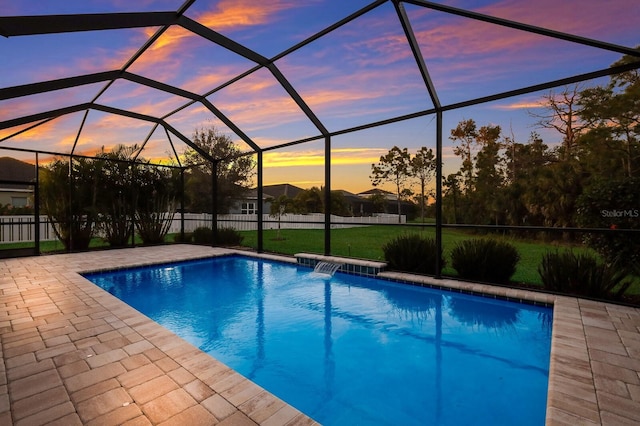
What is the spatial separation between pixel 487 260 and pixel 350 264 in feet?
8.25

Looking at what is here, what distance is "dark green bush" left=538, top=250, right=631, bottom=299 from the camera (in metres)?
4.20

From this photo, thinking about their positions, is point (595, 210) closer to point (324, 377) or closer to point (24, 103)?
point (324, 377)

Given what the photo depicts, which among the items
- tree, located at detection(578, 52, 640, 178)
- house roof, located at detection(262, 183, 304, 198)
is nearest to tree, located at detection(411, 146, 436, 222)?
tree, located at detection(578, 52, 640, 178)

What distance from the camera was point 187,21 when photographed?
14.2ft

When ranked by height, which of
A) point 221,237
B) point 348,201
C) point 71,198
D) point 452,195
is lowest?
point 221,237

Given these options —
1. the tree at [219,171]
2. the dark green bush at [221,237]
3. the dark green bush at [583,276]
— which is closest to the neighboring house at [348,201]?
the tree at [219,171]

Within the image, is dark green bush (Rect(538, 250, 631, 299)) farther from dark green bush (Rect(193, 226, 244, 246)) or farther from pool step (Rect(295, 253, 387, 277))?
dark green bush (Rect(193, 226, 244, 246))

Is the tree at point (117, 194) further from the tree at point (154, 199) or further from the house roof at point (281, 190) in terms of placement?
the house roof at point (281, 190)

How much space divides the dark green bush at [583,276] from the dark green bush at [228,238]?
28.1 ft

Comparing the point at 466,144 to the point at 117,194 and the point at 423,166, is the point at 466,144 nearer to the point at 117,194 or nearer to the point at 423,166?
the point at 423,166

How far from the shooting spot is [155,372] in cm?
243

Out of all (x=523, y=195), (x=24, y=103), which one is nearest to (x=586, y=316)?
(x=24, y=103)

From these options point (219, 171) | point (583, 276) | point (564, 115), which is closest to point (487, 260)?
point (583, 276)

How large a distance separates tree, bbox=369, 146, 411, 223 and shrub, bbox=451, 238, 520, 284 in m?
11.3
